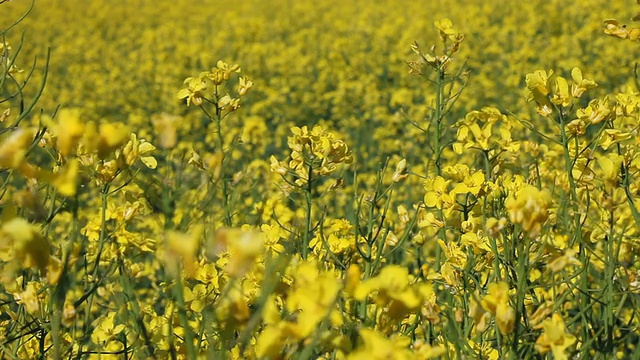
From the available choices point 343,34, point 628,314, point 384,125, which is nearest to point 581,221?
point 628,314

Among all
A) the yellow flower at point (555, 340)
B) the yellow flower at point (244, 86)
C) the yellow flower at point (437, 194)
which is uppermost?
the yellow flower at point (555, 340)

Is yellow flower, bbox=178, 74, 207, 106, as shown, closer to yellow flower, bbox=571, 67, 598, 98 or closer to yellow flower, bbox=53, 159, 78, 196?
yellow flower, bbox=571, 67, 598, 98

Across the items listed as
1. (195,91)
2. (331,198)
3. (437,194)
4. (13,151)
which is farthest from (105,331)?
(331,198)

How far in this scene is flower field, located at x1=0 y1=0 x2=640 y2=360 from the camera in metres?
0.90

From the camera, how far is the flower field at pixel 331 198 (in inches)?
35.3

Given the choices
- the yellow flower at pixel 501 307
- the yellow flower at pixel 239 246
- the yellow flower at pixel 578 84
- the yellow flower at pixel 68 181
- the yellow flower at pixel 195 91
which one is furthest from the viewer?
the yellow flower at pixel 195 91

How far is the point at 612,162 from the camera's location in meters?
1.29

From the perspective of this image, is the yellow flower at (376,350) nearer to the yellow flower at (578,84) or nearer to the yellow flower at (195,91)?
the yellow flower at (578,84)

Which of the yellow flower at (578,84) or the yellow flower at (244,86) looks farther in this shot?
the yellow flower at (244,86)

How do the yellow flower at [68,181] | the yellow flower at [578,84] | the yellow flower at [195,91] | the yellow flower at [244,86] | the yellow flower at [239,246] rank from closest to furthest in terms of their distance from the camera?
1. the yellow flower at [239,246]
2. the yellow flower at [68,181]
3. the yellow flower at [578,84]
4. the yellow flower at [195,91]
5. the yellow flower at [244,86]

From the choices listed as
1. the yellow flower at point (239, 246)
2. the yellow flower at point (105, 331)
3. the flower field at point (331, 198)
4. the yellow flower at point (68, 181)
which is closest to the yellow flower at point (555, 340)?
the flower field at point (331, 198)

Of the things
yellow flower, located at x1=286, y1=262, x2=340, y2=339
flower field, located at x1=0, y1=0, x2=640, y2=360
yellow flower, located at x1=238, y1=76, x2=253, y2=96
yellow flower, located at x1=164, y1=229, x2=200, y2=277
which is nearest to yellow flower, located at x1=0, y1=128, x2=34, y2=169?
flower field, located at x1=0, y1=0, x2=640, y2=360

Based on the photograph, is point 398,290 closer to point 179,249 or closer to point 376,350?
point 376,350

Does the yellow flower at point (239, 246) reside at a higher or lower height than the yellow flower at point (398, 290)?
higher
